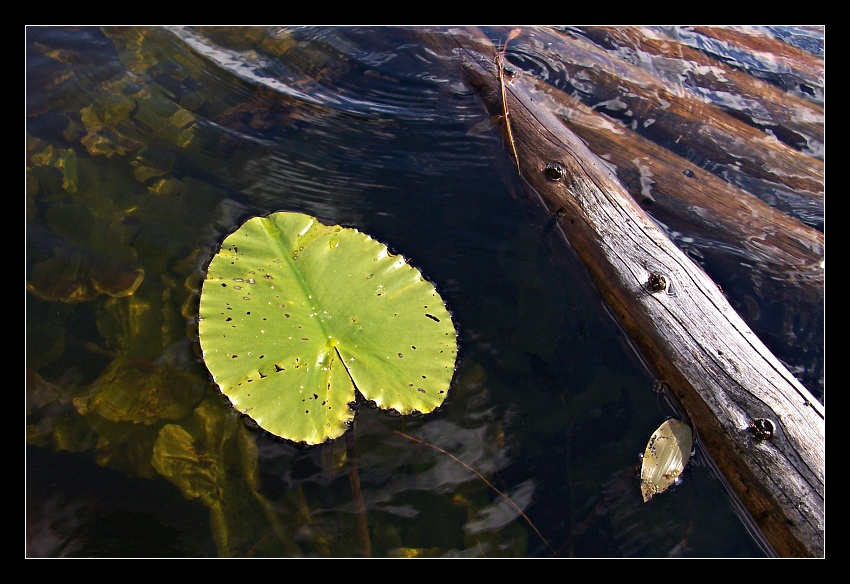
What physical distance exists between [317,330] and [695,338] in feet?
4.33

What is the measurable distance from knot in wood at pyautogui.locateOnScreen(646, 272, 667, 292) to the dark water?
25cm

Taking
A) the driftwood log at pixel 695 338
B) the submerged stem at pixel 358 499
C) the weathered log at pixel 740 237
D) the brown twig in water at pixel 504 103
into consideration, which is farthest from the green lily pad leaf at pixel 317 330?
the weathered log at pixel 740 237

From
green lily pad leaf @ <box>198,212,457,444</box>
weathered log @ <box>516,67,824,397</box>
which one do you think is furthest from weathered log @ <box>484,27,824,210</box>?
green lily pad leaf @ <box>198,212,457,444</box>

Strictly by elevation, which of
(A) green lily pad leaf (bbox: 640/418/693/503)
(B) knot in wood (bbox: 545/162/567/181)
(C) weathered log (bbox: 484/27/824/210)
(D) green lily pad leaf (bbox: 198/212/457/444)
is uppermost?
(C) weathered log (bbox: 484/27/824/210)

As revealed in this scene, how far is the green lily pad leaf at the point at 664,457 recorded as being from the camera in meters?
1.94

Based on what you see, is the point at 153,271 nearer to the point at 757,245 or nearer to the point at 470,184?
the point at 470,184

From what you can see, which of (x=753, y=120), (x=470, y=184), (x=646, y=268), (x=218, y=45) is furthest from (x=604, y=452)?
(x=218, y=45)

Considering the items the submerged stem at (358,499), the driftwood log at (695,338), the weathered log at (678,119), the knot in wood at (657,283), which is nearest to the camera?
the driftwood log at (695,338)

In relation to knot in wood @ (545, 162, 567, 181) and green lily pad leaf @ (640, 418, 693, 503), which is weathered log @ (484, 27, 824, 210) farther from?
green lily pad leaf @ (640, 418, 693, 503)

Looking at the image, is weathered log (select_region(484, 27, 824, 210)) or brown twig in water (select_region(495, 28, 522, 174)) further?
weathered log (select_region(484, 27, 824, 210))

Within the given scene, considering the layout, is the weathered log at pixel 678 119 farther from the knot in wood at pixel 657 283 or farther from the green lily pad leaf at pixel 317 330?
the green lily pad leaf at pixel 317 330

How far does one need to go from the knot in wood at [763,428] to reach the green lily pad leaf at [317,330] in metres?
0.99

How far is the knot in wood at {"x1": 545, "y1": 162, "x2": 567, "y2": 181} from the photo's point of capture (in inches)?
93.0

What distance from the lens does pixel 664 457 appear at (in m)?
1.95
